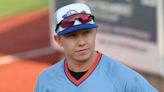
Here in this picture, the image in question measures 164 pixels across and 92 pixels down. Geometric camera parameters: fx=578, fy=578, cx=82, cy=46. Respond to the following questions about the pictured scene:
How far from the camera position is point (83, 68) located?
386 cm

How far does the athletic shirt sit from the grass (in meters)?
11.7

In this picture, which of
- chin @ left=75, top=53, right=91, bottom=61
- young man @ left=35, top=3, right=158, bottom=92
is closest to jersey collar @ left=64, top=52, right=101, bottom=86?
young man @ left=35, top=3, right=158, bottom=92

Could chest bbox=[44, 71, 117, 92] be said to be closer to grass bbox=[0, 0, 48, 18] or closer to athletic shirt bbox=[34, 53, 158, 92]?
athletic shirt bbox=[34, 53, 158, 92]

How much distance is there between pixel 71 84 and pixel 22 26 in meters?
10.6

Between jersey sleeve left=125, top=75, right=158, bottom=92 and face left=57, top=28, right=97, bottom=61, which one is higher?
face left=57, top=28, right=97, bottom=61

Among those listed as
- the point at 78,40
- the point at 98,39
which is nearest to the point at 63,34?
the point at 78,40

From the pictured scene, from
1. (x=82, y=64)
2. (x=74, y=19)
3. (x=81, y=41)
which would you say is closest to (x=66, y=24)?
(x=74, y=19)

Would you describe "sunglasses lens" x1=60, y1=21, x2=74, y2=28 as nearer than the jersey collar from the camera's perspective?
Yes

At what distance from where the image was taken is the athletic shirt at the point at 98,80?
3.70m

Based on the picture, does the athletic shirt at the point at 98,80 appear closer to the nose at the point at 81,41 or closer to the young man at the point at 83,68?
the young man at the point at 83,68

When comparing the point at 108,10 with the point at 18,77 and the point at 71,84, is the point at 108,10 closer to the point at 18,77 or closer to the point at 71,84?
the point at 18,77

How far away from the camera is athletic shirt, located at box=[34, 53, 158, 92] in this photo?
12.2 ft

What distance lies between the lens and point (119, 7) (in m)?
9.23

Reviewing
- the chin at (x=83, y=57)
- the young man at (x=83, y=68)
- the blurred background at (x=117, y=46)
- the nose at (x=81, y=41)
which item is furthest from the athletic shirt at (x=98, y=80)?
the blurred background at (x=117, y=46)
